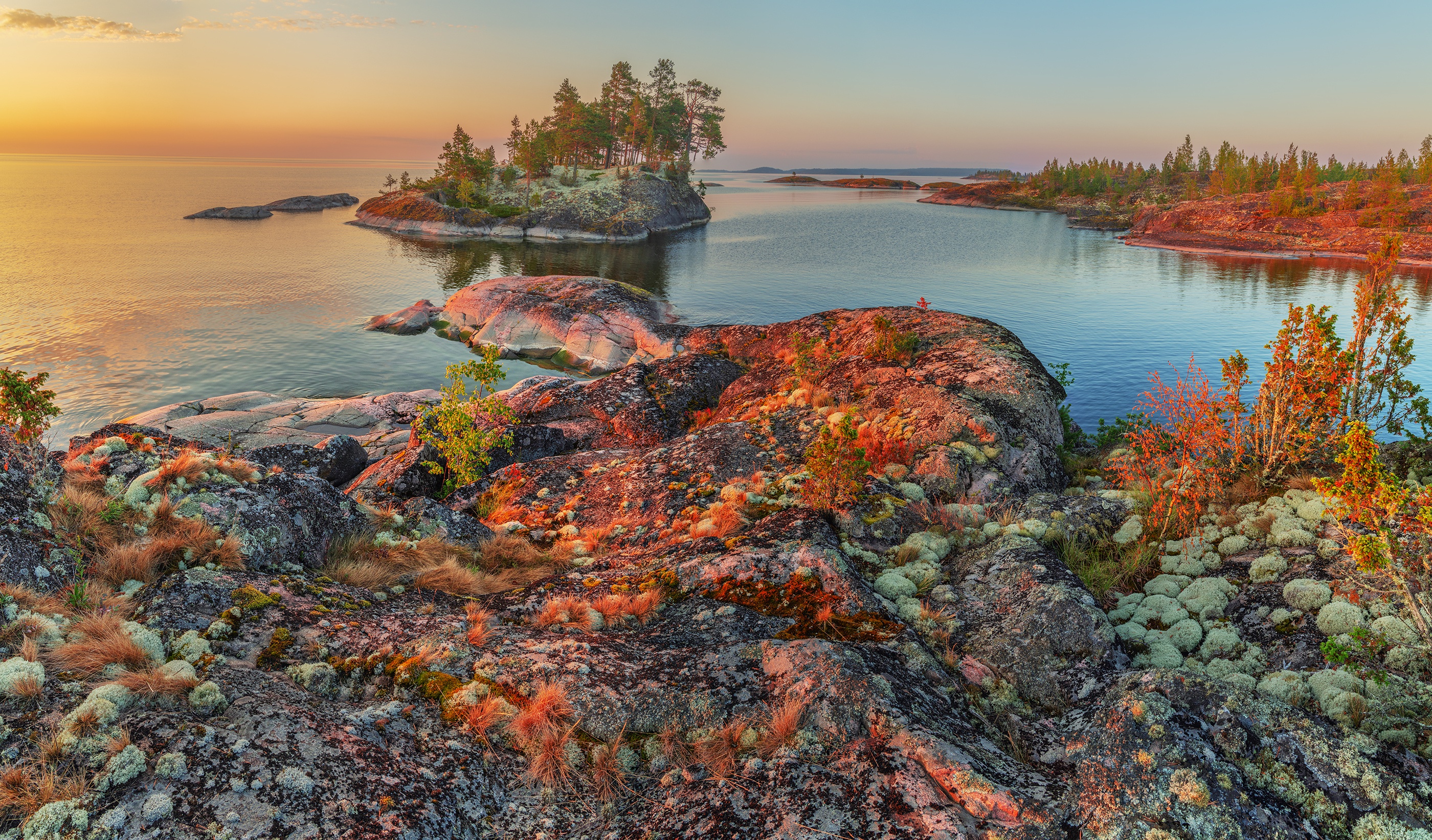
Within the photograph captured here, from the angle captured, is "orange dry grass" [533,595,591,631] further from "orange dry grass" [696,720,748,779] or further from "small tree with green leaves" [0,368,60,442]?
"small tree with green leaves" [0,368,60,442]

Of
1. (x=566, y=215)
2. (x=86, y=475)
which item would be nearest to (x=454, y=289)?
(x=566, y=215)

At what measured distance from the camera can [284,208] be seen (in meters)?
138

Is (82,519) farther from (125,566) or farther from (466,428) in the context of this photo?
(466,428)

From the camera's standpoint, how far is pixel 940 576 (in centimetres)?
866

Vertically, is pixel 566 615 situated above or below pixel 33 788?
below

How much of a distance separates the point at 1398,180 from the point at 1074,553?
474 feet

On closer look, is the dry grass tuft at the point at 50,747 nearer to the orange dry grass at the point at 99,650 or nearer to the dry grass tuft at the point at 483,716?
the orange dry grass at the point at 99,650

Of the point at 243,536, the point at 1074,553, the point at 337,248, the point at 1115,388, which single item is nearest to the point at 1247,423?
the point at 1074,553

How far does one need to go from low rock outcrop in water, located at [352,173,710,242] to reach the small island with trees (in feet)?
0.67

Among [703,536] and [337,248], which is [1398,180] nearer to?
[703,536]

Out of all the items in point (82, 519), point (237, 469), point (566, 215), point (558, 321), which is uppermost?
point (566, 215)

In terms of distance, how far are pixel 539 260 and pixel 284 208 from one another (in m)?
98.8

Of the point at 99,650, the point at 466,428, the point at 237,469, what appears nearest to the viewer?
the point at 99,650

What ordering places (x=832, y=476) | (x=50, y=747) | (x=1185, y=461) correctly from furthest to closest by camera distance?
(x=832, y=476) → (x=1185, y=461) → (x=50, y=747)
